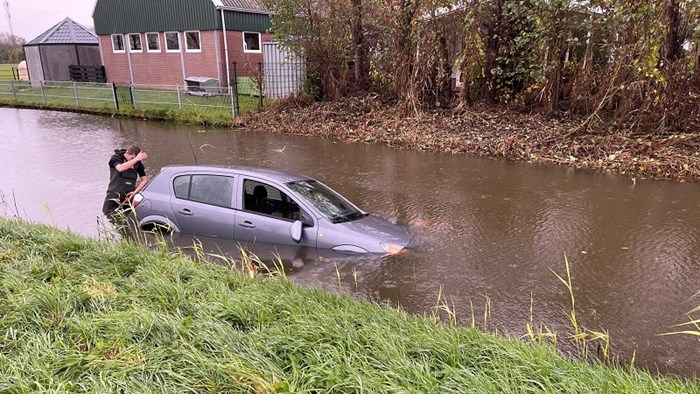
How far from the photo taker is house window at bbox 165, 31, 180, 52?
26.3 metres

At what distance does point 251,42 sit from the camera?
86.2 feet

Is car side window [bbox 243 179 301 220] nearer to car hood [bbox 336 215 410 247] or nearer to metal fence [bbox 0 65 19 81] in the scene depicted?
car hood [bbox 336 215 410 247]

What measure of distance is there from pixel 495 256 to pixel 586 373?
3439 millimetres

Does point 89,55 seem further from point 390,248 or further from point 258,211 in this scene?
point 390,248

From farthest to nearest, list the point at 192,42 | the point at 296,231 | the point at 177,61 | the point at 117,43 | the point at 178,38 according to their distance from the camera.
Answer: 1. the point at 117,43
2. the point at 177,61
3. the point at 178,38
4. the point at 192,42
5. the point at 296,231

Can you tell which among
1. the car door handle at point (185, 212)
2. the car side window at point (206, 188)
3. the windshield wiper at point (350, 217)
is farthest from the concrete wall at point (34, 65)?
the windshield wiper at point (350, 217)

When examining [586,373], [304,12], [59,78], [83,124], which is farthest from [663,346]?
[59,78]

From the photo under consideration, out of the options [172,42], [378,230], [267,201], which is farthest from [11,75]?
[378,230]

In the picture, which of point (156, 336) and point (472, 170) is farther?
point (472, 170)

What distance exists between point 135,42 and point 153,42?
5.49 feet

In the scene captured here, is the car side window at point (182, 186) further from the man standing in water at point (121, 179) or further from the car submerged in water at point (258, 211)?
the man standing in water at point (121, 179)

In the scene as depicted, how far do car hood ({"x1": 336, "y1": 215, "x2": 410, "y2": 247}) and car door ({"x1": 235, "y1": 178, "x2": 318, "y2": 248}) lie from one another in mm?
505

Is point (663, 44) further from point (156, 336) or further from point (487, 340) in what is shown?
point (156, 336)

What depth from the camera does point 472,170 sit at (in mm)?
11422
